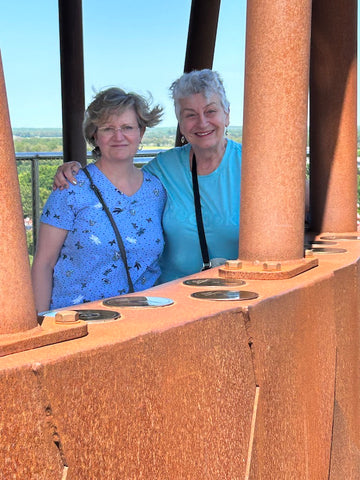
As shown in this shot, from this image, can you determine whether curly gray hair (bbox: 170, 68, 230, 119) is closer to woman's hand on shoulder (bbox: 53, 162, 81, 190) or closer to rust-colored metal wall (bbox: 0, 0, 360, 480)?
woman's hand on shoulder (bbox: 53, 162, 81, 190)

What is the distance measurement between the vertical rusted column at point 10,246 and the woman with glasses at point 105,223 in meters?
2.71

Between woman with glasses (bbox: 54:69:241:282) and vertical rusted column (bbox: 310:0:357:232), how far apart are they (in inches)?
20.9

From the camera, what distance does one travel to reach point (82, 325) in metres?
2.57

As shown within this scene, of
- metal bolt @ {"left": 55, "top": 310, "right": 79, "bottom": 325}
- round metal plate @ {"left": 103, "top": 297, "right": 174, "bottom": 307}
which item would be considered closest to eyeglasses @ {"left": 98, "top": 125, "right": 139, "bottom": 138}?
round metal plate @ {"left": 103, "top": 297, "right": 174, "bottom": 307}

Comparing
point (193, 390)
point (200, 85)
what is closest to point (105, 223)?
point (200, 85)

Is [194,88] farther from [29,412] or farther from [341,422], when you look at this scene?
[29,412]

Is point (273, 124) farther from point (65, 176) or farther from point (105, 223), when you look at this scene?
point (65, 176)

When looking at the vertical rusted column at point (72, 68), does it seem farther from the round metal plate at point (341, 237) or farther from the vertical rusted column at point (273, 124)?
the vertical rusted column at point (273, 124)

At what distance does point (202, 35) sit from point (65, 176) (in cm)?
530

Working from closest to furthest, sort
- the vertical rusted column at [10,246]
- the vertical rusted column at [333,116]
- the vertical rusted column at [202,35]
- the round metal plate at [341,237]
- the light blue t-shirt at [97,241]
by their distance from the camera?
the vertical rusted column at [10,246]
the light blue t-shirt at [97,241]
the round metal plate at [341,237]
the vertical rusted column at [333,116]
the vertical rusted column at [202,35]

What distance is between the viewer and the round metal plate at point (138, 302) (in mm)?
3078

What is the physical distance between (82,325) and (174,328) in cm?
29

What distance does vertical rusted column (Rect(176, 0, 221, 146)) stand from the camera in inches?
398

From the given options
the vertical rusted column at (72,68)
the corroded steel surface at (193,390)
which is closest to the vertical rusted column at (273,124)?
the corroded steel surface at (193,390)
